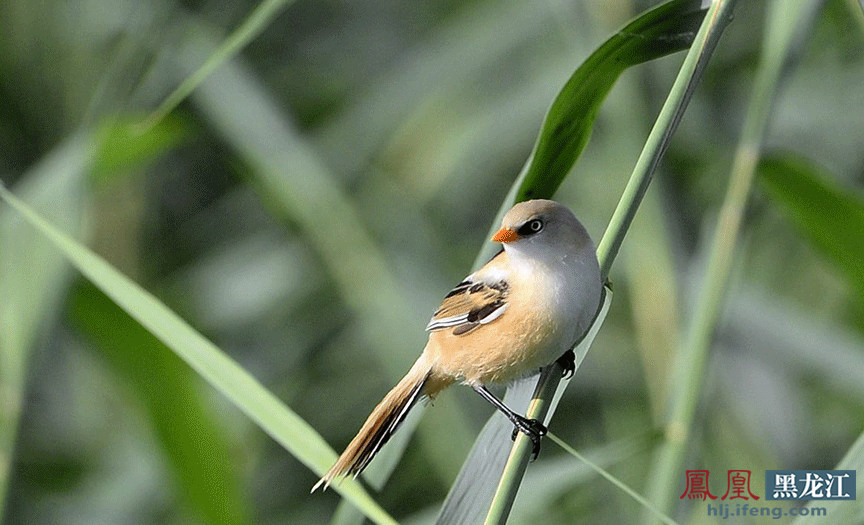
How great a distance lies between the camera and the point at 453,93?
2797 millimetres

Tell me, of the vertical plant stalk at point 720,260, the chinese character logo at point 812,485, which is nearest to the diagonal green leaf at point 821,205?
the vertical plant stalk at point 720,260

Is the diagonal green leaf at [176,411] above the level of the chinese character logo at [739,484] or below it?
above

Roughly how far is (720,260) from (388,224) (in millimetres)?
1471

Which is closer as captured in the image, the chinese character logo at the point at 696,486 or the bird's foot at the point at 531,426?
the bird's foot at the point at 531,426

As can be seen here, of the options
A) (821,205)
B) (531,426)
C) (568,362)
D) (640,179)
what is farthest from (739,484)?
(640,179)

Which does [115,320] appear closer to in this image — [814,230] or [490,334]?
[490,334]

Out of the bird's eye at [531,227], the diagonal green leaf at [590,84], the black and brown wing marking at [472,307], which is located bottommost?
the black and brown wing marking at [472,307]

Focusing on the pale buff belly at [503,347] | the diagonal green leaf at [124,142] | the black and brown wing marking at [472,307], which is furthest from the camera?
the diagonal green leaf at [124,142]

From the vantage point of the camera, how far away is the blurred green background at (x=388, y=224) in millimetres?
2150

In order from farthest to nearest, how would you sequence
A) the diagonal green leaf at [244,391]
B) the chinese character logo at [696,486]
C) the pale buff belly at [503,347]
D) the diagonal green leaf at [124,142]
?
the chinese character logo at [696,486] → the diagonal green leaf at [124,142] → the pale buff belly at [503,347] → the diagonal green leaf at [244,391]

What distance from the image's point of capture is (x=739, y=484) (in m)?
2.18

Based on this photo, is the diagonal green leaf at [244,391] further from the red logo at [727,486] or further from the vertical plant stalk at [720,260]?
the red logo at [727,486]

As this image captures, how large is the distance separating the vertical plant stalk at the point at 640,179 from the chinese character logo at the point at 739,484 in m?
1.29

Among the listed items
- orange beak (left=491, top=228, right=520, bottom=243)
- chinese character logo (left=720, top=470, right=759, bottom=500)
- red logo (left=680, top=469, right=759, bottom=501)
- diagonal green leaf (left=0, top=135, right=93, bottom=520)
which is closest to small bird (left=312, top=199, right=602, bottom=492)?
orange beak (left=491, top=228, right=520, bottom=243)
